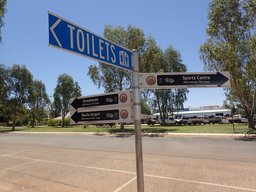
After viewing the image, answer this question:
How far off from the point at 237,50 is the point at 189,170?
17037mm

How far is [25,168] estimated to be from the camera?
10.7 meters

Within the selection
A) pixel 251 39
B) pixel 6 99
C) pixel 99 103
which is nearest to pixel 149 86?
pixel 99 103

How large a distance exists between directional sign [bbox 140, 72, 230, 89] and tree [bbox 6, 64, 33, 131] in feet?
157

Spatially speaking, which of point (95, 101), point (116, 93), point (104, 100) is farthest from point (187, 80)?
point (95, 101)

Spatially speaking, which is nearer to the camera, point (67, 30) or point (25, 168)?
point (67, 30)

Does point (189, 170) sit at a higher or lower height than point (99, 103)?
lower

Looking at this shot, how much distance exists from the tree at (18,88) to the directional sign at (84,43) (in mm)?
47633

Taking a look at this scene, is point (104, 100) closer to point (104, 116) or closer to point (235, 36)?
point (104, 116)

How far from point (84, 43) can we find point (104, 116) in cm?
97

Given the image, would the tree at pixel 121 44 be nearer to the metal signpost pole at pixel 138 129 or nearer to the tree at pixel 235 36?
the tree at pixel 235 36

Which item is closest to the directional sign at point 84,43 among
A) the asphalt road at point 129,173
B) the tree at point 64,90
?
the asphalt road at point 129,173

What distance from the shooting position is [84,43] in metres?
2.95

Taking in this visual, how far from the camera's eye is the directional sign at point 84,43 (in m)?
2.62

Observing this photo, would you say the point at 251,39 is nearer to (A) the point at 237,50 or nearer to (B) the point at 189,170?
(A) the point at 237,50
